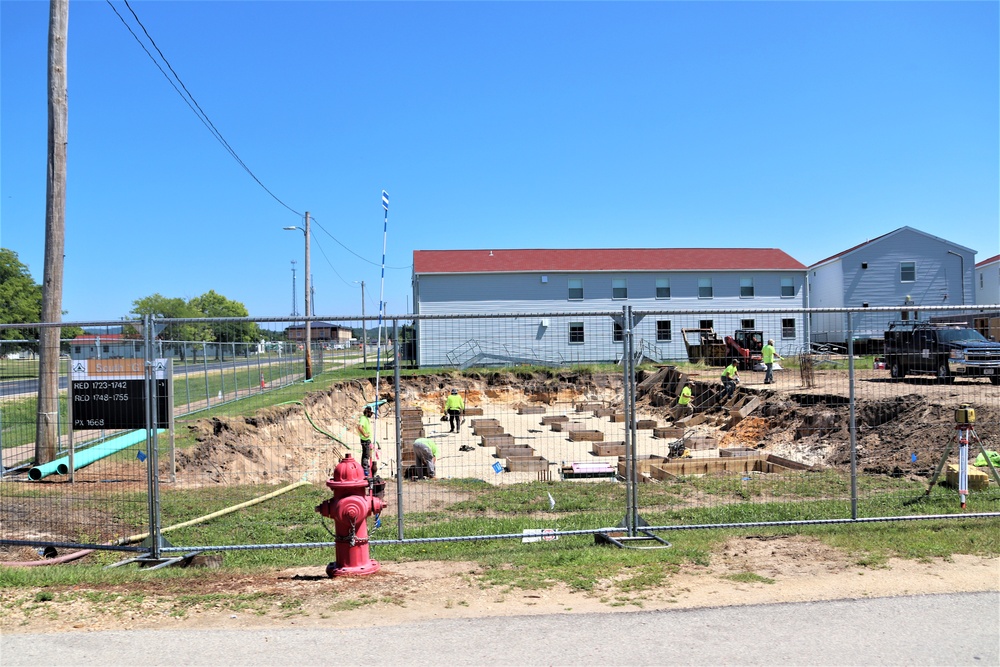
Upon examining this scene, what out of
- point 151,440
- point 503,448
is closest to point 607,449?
point 503,448

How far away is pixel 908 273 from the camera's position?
43.9 meters

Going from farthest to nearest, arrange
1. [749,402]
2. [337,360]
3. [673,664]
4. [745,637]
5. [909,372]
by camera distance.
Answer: [337,360] < [749,402] < [909,372] < [745,637] < [673,664]

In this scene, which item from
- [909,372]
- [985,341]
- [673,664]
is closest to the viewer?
[673,664]

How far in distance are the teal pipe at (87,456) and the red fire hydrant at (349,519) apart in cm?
619

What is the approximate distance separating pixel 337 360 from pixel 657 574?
36354 millimetres

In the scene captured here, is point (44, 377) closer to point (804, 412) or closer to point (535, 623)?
point (535, 623)

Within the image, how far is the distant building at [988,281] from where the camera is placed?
51031mm

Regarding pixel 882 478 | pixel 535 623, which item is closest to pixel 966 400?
pixel 882 478

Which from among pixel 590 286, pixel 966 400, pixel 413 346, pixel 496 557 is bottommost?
pixel 496 557

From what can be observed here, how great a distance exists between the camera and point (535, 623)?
5023 mm

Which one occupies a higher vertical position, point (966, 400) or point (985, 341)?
point (985, 341)

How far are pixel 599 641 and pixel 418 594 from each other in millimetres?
1655

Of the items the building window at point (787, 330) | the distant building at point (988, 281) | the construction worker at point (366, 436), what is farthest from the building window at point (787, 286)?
the construction worker at point (366, 436)

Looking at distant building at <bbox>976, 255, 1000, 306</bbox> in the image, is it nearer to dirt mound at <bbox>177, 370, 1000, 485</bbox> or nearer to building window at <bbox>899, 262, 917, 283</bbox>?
building window at <bbox>899, 262, 917, 283</bbox>
